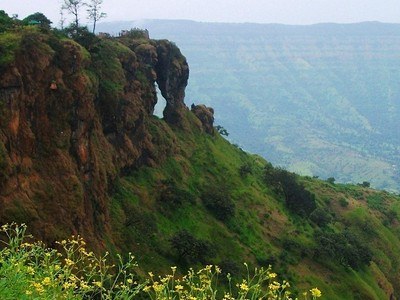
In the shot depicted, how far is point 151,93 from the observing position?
5947 centimetres

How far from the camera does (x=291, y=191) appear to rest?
7444 centimetres

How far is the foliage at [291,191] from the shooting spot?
244 feet

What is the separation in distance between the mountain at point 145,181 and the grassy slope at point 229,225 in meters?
0.17

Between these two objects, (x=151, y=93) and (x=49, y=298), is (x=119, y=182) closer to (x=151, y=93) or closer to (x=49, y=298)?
(x=151, y=93)

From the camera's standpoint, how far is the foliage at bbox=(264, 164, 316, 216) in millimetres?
74375

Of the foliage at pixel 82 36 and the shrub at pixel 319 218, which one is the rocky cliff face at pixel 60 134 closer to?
the foliage at pixel 82 36

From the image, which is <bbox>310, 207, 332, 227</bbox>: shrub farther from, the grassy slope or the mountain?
the grassy slope

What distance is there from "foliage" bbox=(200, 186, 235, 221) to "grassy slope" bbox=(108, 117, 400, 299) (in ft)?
2.46

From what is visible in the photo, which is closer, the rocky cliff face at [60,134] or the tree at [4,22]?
the rocky cliff face at [60,134]

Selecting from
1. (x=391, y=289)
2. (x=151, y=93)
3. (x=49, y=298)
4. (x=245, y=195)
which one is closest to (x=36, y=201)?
(x=49, y=298)

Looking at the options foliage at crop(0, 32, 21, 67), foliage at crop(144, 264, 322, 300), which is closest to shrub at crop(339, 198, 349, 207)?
foliage at crop(0, 32, 21, 67)

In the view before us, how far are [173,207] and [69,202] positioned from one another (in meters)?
19.5

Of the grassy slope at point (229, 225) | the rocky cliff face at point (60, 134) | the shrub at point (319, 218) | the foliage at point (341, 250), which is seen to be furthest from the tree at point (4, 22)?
the shrub at point (319, 218)

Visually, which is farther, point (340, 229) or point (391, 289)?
point (340, 229)
